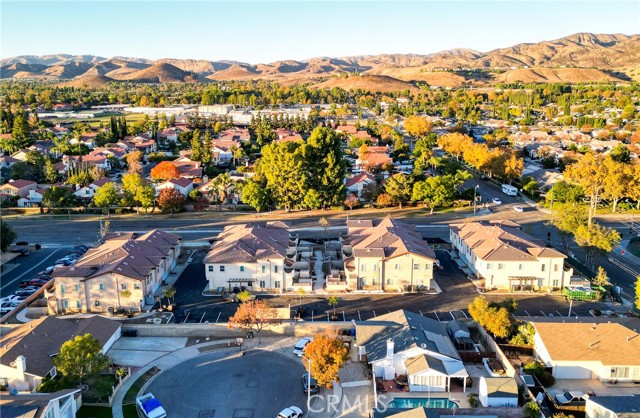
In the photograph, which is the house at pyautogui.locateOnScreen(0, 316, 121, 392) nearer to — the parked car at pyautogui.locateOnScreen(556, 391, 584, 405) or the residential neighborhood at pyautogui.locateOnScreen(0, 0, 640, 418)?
the residential neighborhood at pyautogui.locateOnScreen(0, 0, 640, 418)

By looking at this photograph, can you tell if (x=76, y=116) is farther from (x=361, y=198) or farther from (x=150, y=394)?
(x=150, y=394)

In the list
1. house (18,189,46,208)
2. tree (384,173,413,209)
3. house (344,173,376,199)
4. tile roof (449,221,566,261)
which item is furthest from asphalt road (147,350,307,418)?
house (18,189,46,208)

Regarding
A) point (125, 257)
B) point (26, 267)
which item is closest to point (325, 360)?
point (125, 257)

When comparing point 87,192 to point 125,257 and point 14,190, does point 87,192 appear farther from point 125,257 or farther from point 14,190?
point 125,257

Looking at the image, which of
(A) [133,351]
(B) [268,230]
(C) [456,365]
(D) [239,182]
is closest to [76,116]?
(D) [239,182]

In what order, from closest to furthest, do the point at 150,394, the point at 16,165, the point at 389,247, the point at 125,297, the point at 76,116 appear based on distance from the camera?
the point at 150,394 → the point at 125,297 → the point at 389,247 → the point at 16,165 → the point at 76,116

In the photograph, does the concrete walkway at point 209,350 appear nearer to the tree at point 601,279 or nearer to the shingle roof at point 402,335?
the shingle roof at point 402,335
